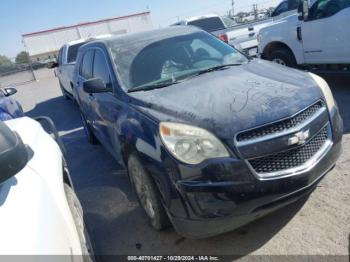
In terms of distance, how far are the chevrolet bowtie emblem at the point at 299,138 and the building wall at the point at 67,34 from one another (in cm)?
4620

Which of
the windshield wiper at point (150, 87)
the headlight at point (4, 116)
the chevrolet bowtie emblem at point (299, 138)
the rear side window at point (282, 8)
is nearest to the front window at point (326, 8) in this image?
the windshield wiper at point (150, 87)

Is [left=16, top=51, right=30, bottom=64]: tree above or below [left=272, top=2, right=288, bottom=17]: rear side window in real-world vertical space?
below

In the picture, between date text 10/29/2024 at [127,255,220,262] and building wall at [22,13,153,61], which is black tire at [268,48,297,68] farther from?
building wall at [22,13,153,61]

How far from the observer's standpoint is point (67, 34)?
47.8m

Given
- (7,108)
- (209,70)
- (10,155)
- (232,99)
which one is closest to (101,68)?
(209,70)

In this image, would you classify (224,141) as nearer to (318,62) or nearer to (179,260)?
(179,260)

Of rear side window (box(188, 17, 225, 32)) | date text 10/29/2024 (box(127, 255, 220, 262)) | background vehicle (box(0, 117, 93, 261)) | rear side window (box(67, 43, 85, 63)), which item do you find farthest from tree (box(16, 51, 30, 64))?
background vehicle (box(0, 117, 93, 261))

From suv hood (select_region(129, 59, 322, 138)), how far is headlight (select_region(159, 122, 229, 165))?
0.18ft

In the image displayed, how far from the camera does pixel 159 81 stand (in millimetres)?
3627

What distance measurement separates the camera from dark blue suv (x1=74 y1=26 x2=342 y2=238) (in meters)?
2.48

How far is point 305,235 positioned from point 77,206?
189 cm

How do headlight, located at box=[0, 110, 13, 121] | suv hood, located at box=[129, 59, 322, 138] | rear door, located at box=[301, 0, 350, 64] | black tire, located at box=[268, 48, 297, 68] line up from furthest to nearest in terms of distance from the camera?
black tire, located at box=[268, 48, 297, 68] < rear door, located at box=[301, 0, 350, 64] < headlight, located at box=[0, 110, 13, 121] < suv hood, located at box=[129, 59, 322, 138]

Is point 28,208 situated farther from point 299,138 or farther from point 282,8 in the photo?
point 282,8

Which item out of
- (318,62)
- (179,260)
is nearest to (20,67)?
(318,62)
